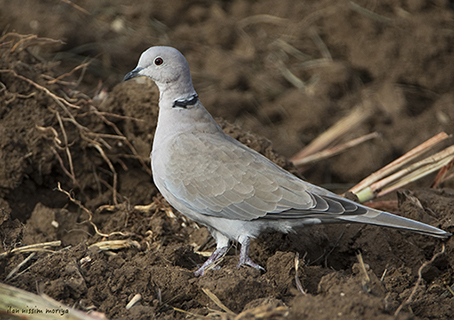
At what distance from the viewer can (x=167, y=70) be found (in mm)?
3842

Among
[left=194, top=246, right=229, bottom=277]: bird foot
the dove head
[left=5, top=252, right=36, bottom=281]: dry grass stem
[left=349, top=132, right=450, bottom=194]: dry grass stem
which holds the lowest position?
[left=194, top=246, right=229, bottom=277]: bird foot

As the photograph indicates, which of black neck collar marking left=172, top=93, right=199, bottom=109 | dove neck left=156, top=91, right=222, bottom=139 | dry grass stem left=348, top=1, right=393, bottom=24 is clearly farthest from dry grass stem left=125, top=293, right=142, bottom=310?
dry grass stem left=348, top=1, right=393, bottom=24

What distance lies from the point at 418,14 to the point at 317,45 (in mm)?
1374

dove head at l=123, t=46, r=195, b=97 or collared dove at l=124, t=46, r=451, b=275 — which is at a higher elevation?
dove head at l=123, t=46, r=195, b=97

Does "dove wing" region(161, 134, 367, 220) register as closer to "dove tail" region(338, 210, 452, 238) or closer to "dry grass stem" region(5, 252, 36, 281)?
"dove tail" region(338, 210, 452, 238)

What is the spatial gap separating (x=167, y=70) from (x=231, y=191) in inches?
42.0

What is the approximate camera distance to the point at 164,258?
132 inches

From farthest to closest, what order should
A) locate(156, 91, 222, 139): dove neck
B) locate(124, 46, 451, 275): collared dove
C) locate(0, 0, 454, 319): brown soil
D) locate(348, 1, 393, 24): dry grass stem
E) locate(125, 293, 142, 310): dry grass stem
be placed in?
locate(348, 1, 393, 24): dry grass stem, locate(156, 91, 222, 139): dove neck, locate(124, 46, 451, 275): collared dove, locate(0, 0, 454, 319): brown soil, locate(125, 293, 142, 310): dry grass stem

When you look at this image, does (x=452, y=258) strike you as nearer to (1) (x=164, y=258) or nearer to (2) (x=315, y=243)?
(2) (x=315, y=243)

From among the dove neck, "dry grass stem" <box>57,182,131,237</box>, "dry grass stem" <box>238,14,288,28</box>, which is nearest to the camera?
the dove neck

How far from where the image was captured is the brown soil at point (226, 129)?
113 inches

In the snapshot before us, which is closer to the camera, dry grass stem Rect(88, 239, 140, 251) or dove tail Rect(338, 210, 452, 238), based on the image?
dove tail Rect(338, 210, 452, 238)

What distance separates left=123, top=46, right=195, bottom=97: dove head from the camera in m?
3.84

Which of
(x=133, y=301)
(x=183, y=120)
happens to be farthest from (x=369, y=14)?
(x=133, y=301)
